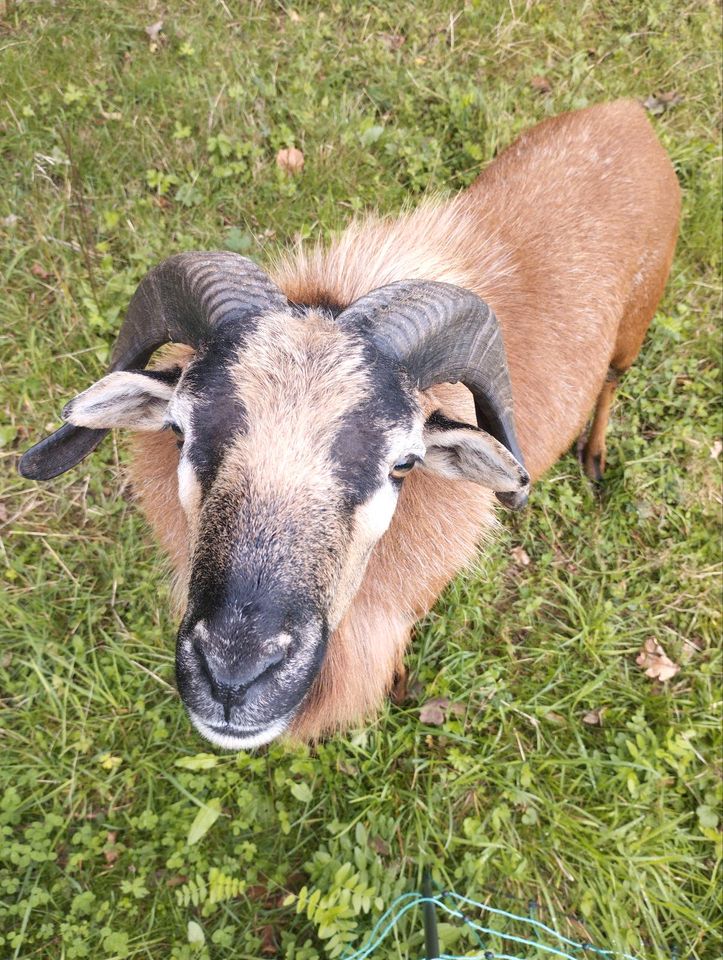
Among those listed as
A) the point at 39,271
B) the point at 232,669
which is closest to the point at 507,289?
the point at 232,669

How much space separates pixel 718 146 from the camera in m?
6.36

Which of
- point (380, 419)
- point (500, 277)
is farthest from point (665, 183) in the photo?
point (380, 419)

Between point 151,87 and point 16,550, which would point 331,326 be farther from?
point 151,87

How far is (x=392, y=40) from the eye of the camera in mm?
6148

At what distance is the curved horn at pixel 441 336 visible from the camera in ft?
8.66

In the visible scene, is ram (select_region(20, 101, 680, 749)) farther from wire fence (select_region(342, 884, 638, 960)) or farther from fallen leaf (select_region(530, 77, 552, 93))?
fallen leaf (select_region(530, 77, 552, 93))

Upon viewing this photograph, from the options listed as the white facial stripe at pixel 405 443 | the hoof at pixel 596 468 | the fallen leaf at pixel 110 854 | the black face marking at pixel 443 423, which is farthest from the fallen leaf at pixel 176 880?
the hoof at pixel 596 468

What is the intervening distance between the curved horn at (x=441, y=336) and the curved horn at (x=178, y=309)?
0.40 m

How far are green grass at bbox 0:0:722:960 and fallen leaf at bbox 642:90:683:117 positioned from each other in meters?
0.09

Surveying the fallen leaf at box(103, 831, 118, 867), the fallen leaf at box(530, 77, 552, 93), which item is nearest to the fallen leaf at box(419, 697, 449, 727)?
the fallen leaf at box(103, 831, 118, 867)

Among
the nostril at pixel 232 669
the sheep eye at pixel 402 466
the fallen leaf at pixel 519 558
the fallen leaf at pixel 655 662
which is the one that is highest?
the sheep eye at pixel 402 466

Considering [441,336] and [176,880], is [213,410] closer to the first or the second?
[441,336]

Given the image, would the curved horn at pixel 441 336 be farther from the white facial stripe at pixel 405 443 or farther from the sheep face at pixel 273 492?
the white facial stripe at pixel 405 443

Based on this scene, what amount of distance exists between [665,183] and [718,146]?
273cm
